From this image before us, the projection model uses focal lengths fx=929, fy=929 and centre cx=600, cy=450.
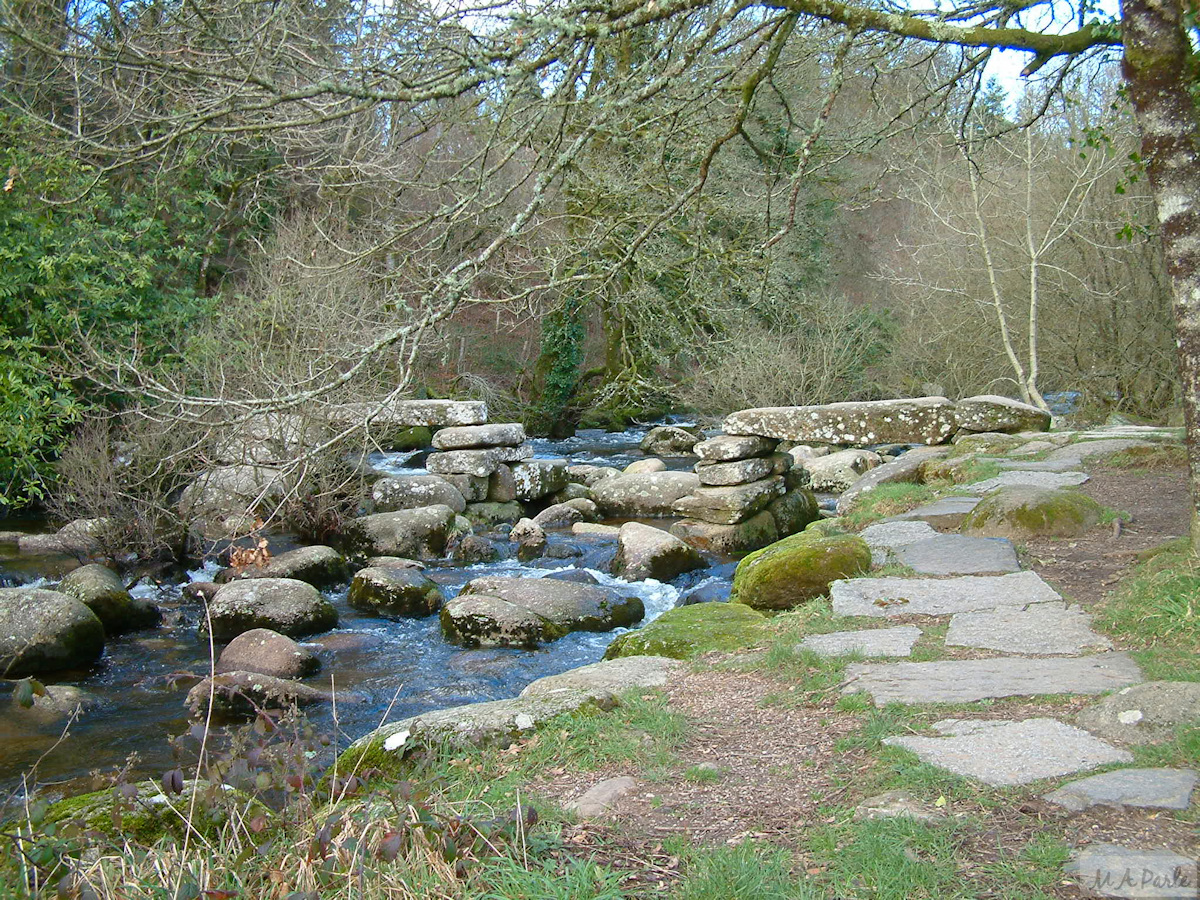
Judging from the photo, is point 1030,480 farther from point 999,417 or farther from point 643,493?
point 643,493

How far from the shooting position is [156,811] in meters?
3.08

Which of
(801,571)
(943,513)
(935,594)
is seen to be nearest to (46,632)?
(801,571)

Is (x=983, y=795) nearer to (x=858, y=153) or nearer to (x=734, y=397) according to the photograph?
(x=858, y=153)

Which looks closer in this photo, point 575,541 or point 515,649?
point 515,649

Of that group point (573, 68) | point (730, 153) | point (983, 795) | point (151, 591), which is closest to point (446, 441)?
point (151, 591)

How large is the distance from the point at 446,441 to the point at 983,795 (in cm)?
1143

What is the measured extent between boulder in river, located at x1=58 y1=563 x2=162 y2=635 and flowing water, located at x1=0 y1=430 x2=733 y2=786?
16 centimetres

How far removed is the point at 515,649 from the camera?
295 inches

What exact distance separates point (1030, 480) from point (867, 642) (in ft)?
12.6

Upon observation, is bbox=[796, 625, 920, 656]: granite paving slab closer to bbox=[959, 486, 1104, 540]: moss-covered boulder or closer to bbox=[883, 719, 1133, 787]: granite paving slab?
bbox=[883, 719, 1133, 787]: granite paving slab

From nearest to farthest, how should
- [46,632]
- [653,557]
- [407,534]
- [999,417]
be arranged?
1. [46,632]
2. [653,557]
3. [999,417]
4. [407,534]

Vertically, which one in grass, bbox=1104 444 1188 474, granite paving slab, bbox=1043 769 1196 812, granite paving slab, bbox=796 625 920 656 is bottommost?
granite paving slab, bbox=796 625 920 656

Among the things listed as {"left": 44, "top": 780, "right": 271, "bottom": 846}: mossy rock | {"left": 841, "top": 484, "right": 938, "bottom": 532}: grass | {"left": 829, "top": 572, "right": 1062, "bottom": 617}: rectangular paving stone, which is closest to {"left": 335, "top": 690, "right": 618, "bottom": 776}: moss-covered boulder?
{"left": 44, "top": 780, "right": 271, "bottom": 846}: mossy rock

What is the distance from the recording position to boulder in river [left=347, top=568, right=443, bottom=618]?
28.7 feet
